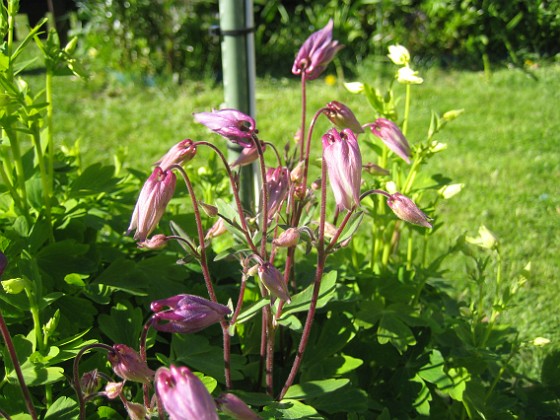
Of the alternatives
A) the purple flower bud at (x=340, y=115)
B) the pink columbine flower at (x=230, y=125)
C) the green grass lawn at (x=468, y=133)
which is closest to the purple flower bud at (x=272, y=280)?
the pink columbine flower at (x=230, y=125)

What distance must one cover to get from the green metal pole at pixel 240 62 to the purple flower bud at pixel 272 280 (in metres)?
0.86

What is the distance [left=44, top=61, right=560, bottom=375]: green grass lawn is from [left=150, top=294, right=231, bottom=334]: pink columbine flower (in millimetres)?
1705

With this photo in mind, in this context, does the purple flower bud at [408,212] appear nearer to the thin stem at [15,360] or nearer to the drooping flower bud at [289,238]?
the drooping flower bud at [289,238]

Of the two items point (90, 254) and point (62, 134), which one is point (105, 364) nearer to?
point (90, 254)

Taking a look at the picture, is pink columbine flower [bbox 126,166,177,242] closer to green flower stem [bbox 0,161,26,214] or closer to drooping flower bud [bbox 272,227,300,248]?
drooping flower bud [bbox 272,227,300,248]

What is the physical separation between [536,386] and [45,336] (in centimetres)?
127

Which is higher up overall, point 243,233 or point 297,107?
point 243,233

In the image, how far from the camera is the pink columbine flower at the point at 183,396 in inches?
33.6

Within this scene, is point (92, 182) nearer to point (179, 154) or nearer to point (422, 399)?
point (179, 154)

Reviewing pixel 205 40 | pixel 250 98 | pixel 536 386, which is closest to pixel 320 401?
pixel 536 386

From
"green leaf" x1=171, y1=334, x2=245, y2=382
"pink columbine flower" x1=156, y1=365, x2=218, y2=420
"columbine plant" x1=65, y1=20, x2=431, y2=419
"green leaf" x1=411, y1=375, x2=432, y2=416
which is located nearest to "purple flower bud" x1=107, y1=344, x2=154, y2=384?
"columbine plant" x1=65, y1=20, x2=431, y2=419

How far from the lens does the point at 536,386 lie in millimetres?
1810

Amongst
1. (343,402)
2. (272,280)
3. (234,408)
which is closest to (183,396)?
(234,408)

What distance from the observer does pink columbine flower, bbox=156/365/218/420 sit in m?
0.85
